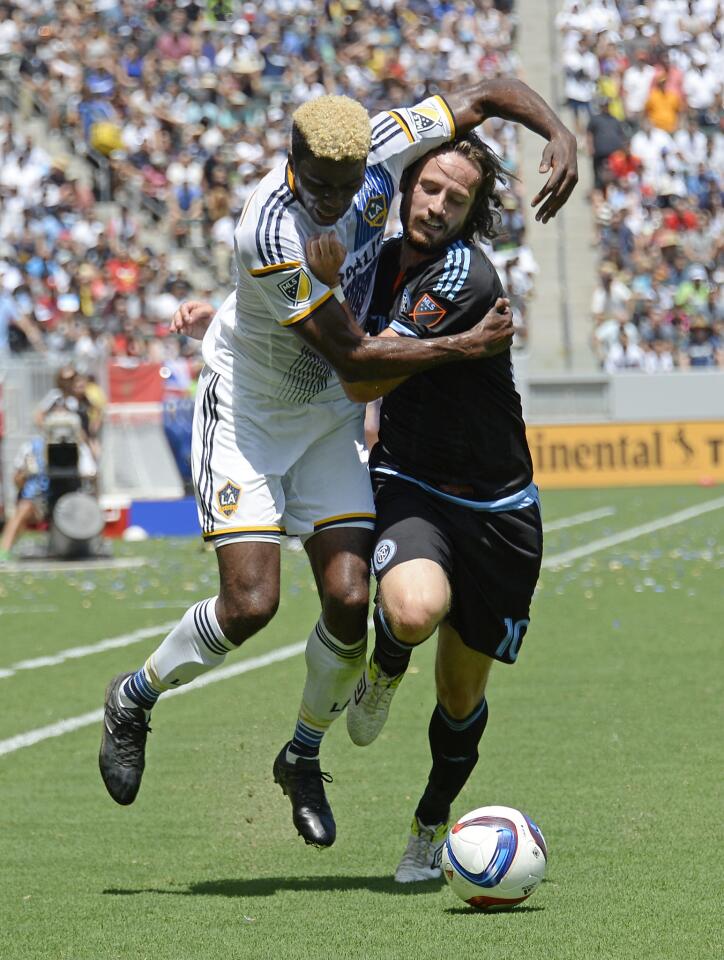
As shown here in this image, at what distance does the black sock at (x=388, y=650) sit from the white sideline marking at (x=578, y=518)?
12.6 meters

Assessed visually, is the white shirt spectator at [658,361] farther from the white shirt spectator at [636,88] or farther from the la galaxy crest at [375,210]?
the la galaxy crest at [375,210]

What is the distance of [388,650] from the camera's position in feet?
17.7

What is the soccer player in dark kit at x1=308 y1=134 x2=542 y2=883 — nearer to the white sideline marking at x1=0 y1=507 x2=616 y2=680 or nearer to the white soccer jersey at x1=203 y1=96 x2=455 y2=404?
the white soccer jersey at x1=203 y1=96 x2=455 y2=404

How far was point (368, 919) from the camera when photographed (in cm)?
486

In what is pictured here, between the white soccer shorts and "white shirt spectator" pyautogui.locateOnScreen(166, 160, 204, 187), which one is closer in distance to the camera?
the white soccer shorts

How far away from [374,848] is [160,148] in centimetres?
2370

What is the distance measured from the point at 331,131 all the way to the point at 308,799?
213cm

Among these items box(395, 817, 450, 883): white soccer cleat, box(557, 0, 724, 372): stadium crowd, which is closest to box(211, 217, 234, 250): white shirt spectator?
box(557, 0, 724, 372): stadium crowd

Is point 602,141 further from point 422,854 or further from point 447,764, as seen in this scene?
point 422,854

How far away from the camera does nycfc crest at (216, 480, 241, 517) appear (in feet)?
18.2

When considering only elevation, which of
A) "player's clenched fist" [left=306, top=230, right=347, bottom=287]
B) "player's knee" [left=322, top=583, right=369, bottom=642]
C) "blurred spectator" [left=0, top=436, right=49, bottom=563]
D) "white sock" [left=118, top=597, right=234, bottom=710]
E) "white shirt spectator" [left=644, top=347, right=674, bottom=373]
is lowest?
"white shirt spectator" [left=644, top=347, right=674, bottom=373]

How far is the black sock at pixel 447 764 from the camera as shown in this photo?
5547 mm

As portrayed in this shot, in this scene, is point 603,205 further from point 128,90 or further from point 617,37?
point 128,90

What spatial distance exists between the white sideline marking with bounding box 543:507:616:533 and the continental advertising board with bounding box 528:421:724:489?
4053 millimetres
